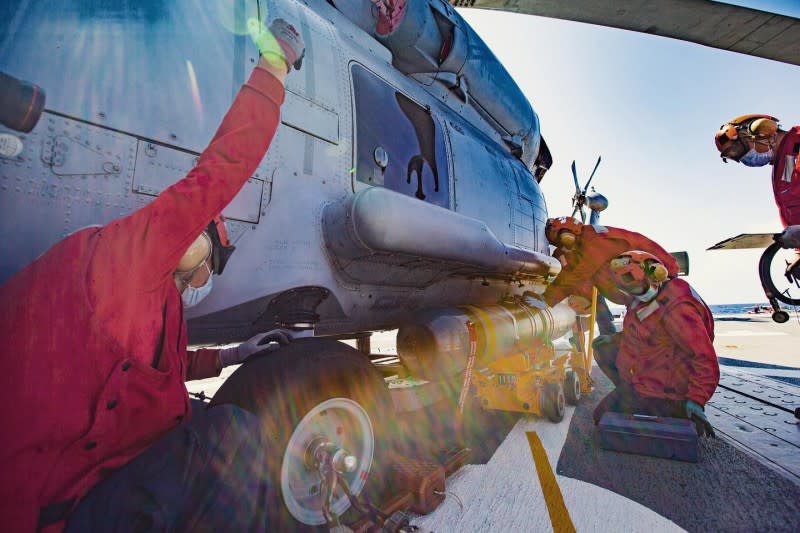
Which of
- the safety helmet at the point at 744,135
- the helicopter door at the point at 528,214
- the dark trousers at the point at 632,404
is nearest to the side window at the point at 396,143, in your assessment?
the helicopter door at the point at 528,214

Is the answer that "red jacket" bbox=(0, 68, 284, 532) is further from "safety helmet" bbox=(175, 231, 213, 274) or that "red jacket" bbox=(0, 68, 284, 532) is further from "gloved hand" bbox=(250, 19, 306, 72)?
"gloved hand" bbox=(250, 19, 306, 72)

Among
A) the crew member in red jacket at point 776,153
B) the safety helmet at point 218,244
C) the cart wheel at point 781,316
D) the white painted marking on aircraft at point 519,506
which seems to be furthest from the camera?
the cart wheel at point 781,316

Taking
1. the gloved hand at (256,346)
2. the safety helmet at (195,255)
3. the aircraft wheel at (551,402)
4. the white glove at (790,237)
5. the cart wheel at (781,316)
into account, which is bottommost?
the aircraft wheel at (551,402)

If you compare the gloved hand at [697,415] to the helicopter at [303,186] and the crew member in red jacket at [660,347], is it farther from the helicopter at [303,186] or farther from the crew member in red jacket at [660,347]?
the helicopter at [303,186]

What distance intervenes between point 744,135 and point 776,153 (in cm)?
32

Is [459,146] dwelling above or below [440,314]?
above

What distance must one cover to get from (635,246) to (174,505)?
19.0 ft

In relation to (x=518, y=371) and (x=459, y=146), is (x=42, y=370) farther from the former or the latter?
(x=518, y=371)

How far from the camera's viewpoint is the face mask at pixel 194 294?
1.69 meters

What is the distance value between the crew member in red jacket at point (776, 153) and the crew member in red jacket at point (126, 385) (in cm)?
456

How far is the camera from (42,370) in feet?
3.45

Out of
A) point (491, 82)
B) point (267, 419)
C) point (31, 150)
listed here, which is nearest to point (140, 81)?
point (31, 150)

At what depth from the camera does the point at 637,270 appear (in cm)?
377

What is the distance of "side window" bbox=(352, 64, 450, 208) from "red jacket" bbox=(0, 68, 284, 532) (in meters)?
1.43
